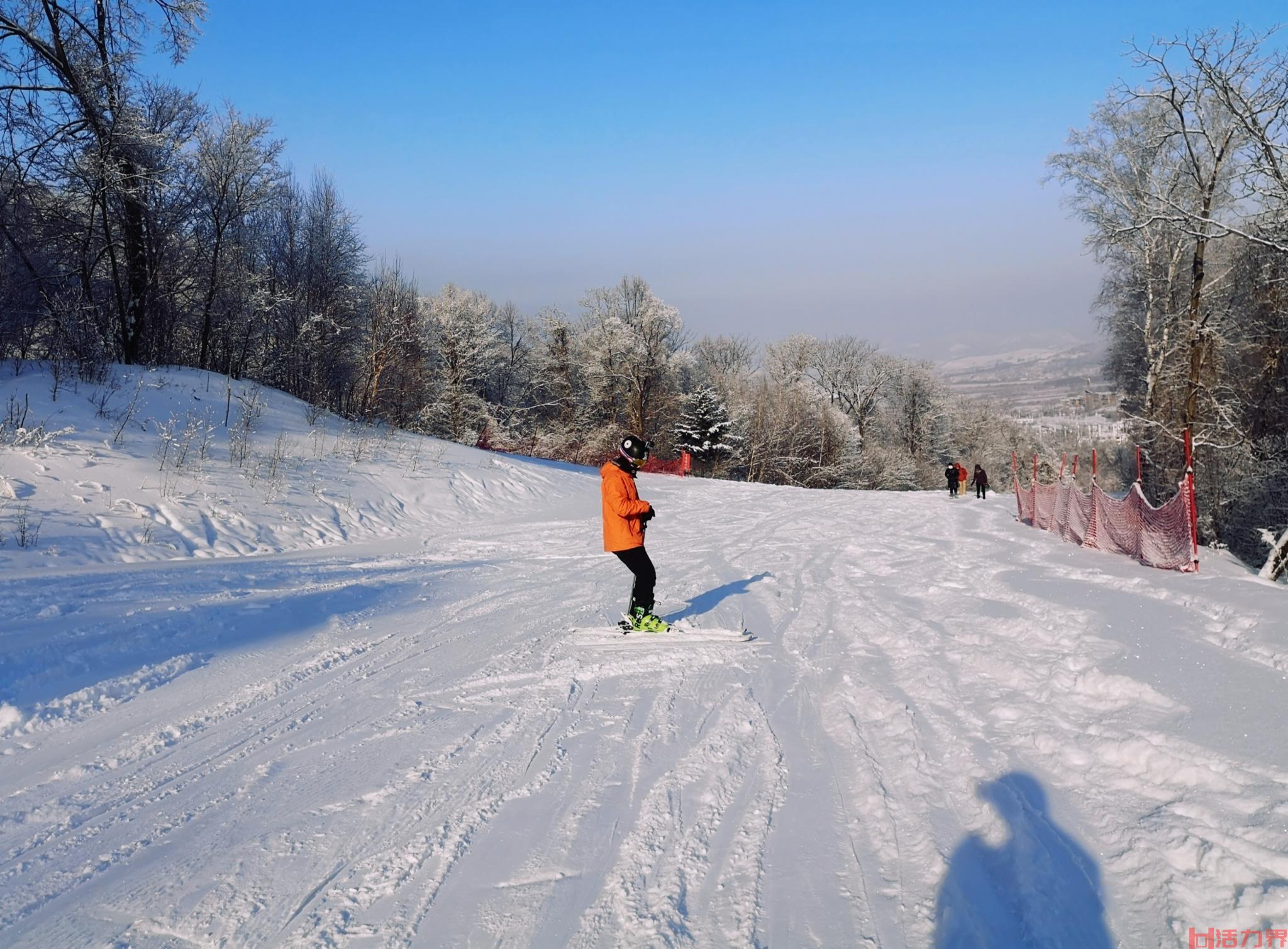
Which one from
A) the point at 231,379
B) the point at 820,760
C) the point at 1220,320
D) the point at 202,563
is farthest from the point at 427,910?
the point at 1220,320

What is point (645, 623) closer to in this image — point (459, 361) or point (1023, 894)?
point (1023, 894)

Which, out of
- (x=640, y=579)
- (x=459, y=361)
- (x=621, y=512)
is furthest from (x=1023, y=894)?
(x=459, y=361)

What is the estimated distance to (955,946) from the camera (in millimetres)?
2645

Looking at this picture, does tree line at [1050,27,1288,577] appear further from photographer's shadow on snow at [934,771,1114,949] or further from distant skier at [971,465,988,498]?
photographer's shadow on snow at [934,771,1114,949]

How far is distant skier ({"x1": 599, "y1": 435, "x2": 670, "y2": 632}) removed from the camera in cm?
698

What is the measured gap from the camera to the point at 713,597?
884 centimetres

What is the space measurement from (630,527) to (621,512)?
177mm

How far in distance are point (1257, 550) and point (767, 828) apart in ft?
84.2

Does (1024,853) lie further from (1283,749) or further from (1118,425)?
(1118,425)

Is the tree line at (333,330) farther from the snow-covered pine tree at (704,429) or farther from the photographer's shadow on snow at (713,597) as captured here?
the photographer's shadow on snow at (713,597)

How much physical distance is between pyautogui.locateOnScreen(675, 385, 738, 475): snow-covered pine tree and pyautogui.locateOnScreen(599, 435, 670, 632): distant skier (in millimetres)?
41635

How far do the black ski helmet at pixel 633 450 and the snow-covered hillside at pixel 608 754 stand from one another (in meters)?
1.72

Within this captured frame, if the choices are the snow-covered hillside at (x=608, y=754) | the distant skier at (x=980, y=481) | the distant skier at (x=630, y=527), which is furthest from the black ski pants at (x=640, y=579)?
the distant skier at (x=980, y=481)

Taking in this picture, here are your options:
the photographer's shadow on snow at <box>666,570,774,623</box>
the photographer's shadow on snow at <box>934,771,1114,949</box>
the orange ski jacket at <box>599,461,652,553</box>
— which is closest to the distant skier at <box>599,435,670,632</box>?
the orange ski jacket at <box>599,461,652,553</box>
